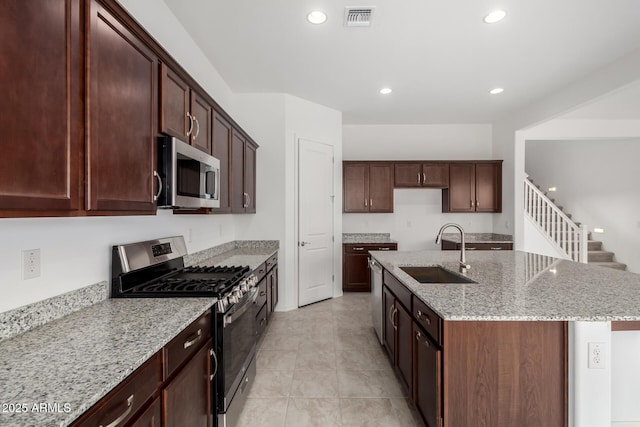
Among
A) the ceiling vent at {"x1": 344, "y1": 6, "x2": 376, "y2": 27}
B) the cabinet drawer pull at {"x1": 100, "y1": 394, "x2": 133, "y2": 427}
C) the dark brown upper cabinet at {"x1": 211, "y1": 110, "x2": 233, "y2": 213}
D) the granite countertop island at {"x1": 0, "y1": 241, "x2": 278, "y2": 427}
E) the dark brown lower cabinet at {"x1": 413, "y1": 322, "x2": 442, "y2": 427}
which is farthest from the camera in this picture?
the dark brown upper cabinet at {"x1": 211, "y1": 110, "x2": 233, "y2": 213}

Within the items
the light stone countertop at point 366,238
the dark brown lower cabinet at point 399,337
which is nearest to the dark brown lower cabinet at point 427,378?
the dark brown lower cabinet at point 399,337

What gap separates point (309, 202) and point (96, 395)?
356cm

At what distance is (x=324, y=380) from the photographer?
A: 2398 mm

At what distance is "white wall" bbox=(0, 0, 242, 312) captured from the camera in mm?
1175

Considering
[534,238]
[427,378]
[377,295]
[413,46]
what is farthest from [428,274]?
[534,238]

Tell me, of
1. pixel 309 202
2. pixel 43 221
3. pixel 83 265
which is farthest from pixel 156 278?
pixel 309 202

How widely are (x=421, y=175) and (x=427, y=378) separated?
4.08 m

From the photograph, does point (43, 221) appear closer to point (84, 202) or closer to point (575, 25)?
point (84, 202)

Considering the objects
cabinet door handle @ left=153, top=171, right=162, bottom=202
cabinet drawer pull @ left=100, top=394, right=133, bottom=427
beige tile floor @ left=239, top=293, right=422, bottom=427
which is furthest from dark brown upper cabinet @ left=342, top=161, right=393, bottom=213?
cabinet drawer pull @ left=100, top=394, right=133, bottom=427

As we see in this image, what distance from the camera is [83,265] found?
1.52 metres

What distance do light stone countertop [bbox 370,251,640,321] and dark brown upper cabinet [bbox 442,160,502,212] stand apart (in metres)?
2.66

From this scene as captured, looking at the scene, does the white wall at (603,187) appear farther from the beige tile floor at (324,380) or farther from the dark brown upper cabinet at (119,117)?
the dark brown upper cabinet at (119,117)

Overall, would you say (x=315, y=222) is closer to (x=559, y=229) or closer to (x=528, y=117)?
(x=528, y=117)

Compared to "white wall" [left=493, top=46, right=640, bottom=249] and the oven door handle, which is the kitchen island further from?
"white wall" [left=493, top=46, right=640, bottom=249]
